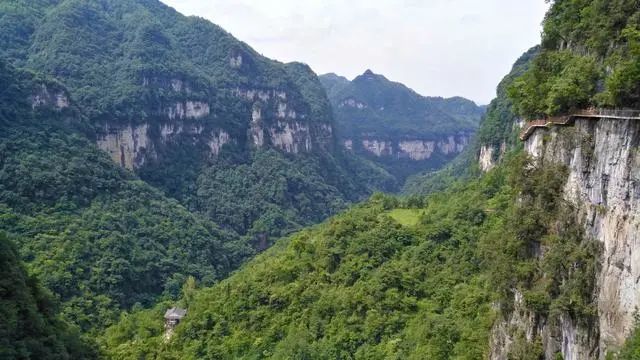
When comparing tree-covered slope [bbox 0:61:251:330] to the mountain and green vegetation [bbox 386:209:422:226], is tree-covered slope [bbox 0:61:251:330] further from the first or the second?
green vegetation [bbox 386:209:422:226]

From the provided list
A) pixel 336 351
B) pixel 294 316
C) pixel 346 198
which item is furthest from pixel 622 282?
pixel 346 198

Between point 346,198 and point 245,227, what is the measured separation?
43.8m

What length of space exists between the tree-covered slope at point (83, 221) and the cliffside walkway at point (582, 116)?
44072mm

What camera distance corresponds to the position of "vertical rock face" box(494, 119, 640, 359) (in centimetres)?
1786

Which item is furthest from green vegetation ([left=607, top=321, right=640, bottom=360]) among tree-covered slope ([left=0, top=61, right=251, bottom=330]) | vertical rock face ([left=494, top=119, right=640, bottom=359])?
tree-covered slope ([left=0, top=61, right=251, bottom=330])

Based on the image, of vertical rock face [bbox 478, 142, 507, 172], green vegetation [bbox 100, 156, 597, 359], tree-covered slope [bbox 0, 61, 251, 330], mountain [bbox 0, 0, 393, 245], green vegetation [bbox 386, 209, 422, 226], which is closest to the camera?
green vegetation [bbox 100, 156, 597, 359]

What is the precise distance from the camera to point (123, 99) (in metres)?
110

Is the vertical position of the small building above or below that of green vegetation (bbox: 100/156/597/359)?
below

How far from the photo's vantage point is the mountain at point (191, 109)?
110500mm

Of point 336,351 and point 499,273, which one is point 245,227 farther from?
point 499,273

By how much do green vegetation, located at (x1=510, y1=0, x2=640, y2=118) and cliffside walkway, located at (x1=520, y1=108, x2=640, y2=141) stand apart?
0.95 ft

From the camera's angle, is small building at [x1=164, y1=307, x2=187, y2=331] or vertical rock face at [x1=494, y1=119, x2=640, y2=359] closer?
vertical rock face at [x1=494, y1=119, x2=640, y2=359]

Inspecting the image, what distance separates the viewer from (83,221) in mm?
69375

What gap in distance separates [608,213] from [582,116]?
4283 mm
